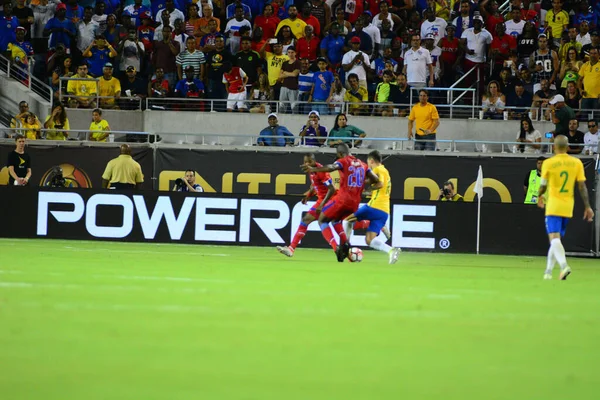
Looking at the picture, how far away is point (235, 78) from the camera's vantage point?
82.4ft

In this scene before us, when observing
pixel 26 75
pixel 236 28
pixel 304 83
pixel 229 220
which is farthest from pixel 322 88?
pixel 26 75

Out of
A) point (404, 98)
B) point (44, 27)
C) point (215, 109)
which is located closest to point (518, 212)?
point (404, 98)

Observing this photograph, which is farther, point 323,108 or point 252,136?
point 323,108

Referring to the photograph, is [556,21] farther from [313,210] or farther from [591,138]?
[313,210]

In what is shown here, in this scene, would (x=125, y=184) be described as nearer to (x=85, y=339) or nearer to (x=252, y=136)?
(x=252, y=136)

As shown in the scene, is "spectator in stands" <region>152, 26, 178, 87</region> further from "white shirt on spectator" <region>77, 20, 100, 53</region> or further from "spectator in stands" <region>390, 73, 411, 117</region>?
"spectator in stands" <region>390, 73, 411, 117</region>

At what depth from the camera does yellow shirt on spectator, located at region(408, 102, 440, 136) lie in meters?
23.3

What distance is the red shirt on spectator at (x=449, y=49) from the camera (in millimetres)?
26297

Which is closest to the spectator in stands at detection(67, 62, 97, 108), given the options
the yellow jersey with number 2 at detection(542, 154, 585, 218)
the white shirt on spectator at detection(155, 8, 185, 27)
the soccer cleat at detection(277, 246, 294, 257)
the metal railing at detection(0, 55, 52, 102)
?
the metal railing at detection(0, 55, 52, 102)

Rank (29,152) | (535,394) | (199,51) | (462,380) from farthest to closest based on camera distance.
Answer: (199,51) < (29,152) < (462,380) < (535,394)

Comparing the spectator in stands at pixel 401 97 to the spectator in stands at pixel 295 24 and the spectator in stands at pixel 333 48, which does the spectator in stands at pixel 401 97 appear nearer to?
the spectator in stands at pixel 333 48

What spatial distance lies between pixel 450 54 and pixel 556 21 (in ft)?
10.8

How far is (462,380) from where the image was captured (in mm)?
5738

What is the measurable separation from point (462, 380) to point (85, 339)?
8.42 feet
